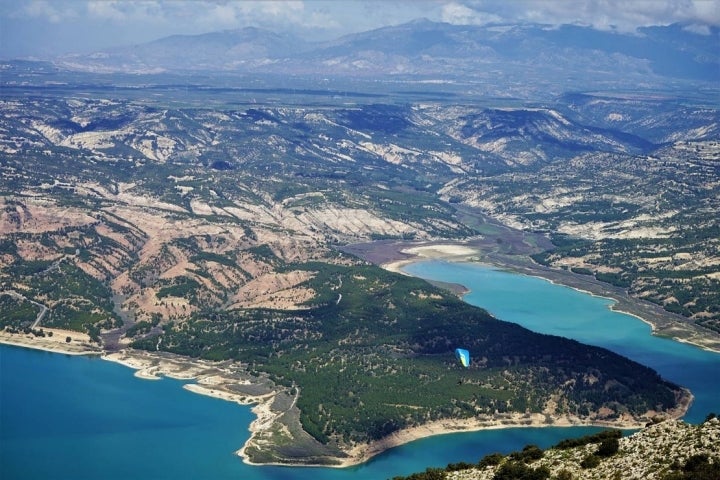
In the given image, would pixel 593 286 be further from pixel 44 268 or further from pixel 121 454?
pixel 121 454

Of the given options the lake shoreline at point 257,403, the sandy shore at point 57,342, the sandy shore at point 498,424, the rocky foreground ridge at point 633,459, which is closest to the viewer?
the rocky foreground ridge at point 633,459

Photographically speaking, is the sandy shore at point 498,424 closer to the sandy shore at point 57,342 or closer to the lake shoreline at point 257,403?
the lake shoreline at point 257,403

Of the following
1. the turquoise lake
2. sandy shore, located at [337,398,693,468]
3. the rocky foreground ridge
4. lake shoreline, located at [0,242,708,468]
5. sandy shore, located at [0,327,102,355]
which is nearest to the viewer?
the rocky foreground ridge

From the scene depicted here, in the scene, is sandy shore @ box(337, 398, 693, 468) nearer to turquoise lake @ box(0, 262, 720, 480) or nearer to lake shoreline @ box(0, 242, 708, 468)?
lake shoreline @ box(0, 242, 708, 468)

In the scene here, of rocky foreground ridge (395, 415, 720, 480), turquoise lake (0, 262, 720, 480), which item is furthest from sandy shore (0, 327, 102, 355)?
rocky foreground ridge (395, 415, 720, 480)

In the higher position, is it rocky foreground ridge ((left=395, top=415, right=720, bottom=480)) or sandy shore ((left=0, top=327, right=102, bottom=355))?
rocky foreground ridge ((left=395, top=415, right=720, bottom=480))

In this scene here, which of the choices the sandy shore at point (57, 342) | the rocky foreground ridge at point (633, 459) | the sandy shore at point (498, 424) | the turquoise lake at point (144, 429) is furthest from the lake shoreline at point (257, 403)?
the rocky foreground ridge at point (633, 459)
